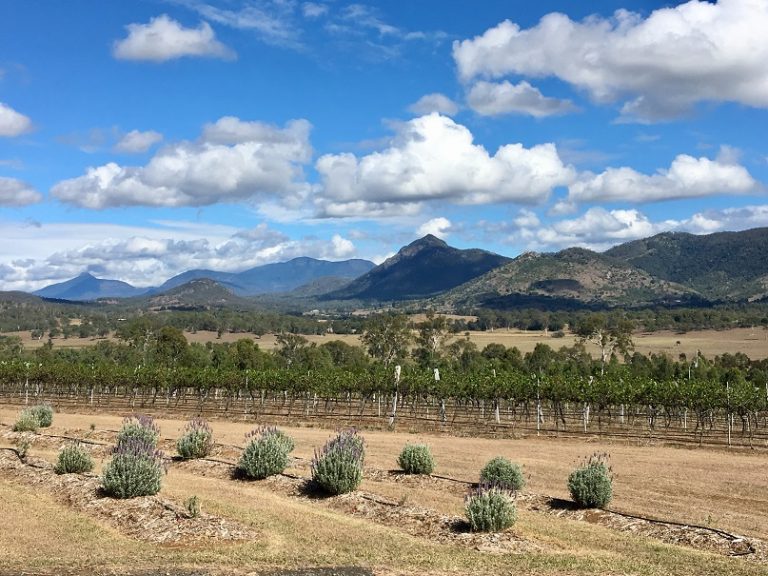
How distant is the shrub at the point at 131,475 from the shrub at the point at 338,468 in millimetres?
4202

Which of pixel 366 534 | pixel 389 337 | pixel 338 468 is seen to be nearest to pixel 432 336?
pixel 389 337

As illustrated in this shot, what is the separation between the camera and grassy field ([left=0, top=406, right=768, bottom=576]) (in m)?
12.3

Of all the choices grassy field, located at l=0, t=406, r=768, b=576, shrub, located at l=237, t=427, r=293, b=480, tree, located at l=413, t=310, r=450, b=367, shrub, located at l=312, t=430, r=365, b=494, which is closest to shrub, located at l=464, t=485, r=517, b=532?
grassy field, located at l=0, t=406, r=768, b=576

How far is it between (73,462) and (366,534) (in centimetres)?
993

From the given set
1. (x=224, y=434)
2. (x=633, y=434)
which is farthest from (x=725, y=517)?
(x=633, y=434)

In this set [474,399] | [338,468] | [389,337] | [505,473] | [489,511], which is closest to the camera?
[489,511]

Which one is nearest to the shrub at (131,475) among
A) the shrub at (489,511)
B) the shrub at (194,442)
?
the shrub at (194,442)

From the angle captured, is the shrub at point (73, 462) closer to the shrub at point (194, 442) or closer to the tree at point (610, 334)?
the shrub at point (194, 442)

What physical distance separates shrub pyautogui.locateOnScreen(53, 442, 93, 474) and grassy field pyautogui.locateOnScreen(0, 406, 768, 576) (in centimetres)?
93

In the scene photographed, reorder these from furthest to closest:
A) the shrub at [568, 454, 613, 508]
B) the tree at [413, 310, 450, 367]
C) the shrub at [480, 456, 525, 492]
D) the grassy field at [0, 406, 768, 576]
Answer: the tree at [413, 310, 450, 367] → the shrub at [480, 456, 525, 492] → the shrub at [568, 454, 613, 508] → the grassy field at [0, 406, 768, 576]

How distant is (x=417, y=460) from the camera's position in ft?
75.5

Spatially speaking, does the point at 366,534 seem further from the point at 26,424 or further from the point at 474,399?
the point at 474,399

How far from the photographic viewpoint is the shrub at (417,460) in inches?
905

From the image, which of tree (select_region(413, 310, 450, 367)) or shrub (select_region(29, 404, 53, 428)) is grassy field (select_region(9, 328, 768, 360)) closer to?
tree (select_region(413, 310, 450, 367))
